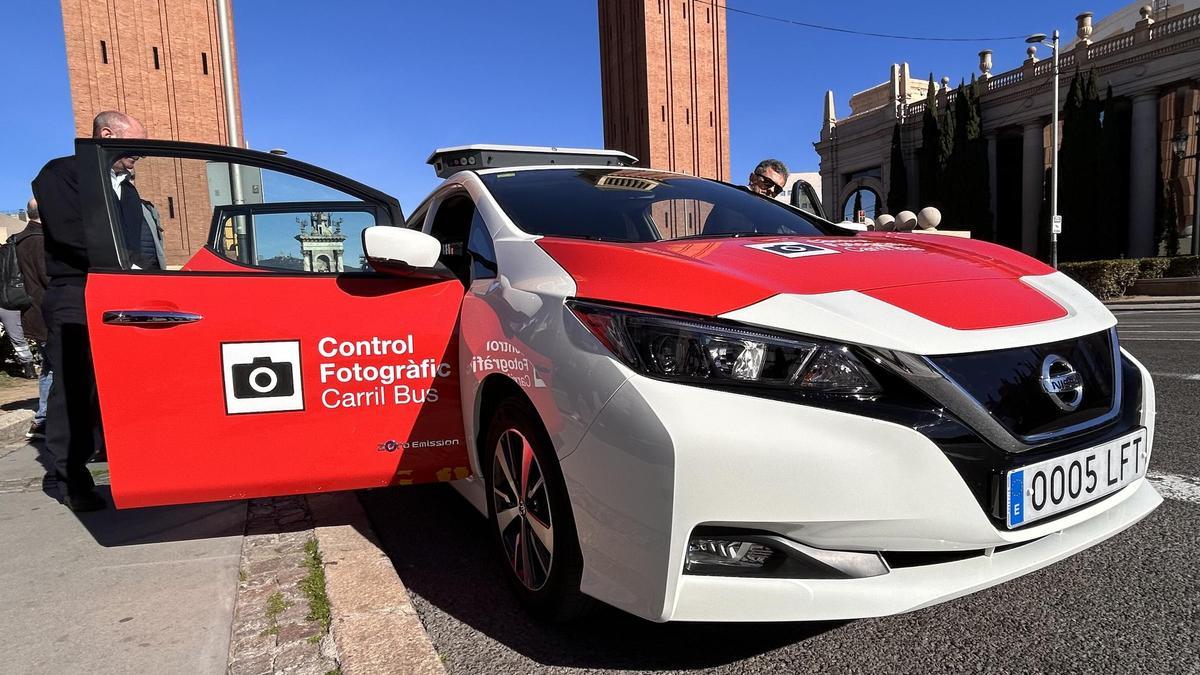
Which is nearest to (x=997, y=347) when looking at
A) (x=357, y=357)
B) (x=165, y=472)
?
(x=357, y=357)

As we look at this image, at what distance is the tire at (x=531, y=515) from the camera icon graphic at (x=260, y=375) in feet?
2.36

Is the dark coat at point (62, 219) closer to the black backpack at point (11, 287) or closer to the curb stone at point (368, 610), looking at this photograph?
the curb stone at point (368, 610)

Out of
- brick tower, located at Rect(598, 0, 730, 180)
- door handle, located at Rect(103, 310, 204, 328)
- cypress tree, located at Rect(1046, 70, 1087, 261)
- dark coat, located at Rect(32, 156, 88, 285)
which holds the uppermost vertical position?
brick tower, located at Rect(598, 0, 730, 180)

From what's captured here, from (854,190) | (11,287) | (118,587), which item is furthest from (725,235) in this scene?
(854,190)

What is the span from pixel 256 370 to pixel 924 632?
226cm

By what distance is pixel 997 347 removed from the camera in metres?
→ 1.69

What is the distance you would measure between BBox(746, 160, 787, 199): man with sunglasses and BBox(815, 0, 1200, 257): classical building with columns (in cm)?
2598

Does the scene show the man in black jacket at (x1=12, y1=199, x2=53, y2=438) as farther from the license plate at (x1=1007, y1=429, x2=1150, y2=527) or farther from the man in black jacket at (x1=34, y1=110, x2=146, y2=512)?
the license plate at (x1=1007, y1=429, x2=1150, y2=527)

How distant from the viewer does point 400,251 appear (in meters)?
2.50

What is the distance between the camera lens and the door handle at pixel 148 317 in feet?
8.13

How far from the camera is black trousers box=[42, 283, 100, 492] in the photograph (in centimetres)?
324

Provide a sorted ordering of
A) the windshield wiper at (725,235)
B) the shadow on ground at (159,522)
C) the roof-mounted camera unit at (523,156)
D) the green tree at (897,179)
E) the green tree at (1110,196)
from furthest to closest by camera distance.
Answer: the green tree at (897,179)
the green tree at (1110,196)
the roof-mounted camera unit at (523,156)
the shadow on ground at (159,522)
the windshield wiper at (725,235)

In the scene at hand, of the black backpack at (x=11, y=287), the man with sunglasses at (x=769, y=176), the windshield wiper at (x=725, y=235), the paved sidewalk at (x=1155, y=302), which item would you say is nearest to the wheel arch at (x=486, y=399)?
the windshield wiper at (x=725, y=235)

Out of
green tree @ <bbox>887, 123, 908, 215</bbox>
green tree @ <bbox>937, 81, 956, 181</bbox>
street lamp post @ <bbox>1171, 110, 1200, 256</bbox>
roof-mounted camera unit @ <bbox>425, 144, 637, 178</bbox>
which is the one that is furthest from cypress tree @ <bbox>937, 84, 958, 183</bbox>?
roof-mounted camera unit @ <bbox>425, 144, 637, 178</bbox>
